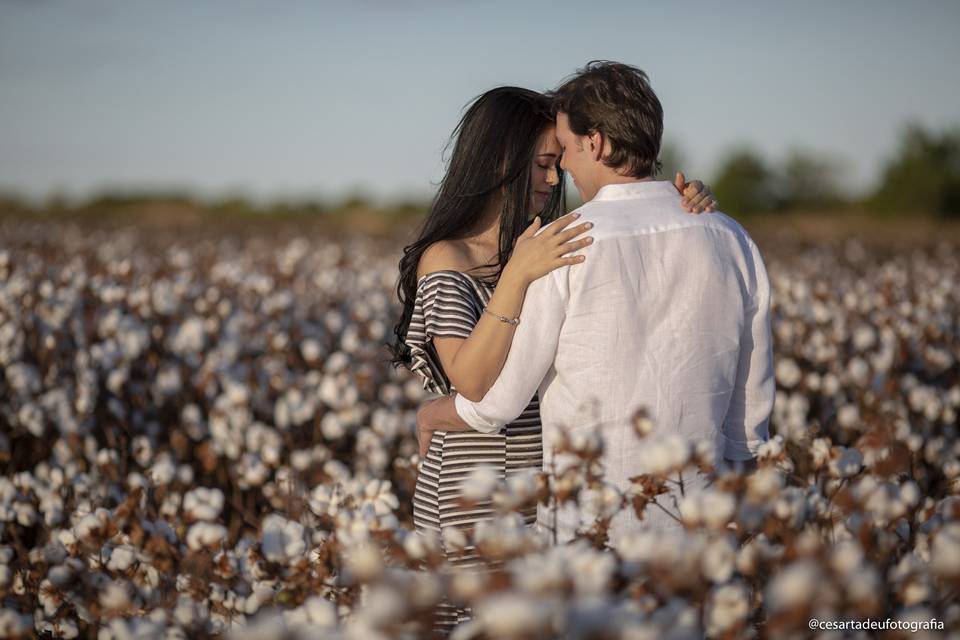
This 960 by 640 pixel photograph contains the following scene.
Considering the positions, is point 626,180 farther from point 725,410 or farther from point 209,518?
point 209,518

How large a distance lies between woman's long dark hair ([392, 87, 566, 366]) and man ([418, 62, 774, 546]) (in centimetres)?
42

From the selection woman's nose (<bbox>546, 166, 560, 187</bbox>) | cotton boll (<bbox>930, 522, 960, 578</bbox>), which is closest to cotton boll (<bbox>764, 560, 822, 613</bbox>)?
cotton boll (<bbox>930, 522, 960, 578</bbox>)

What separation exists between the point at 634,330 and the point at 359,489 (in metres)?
1.05

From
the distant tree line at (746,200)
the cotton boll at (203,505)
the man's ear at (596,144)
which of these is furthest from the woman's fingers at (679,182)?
the distant tree line at (746,200)

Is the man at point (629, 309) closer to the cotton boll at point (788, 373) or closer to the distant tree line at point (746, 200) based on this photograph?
the cotton boll at point (788, 373)

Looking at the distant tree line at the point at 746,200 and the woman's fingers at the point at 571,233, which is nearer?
the woman's fingers at the point at 571,233

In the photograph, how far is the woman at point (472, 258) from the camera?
238cm

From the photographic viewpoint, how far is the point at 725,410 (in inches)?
83.0

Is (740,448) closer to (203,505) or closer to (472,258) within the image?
(472,258)

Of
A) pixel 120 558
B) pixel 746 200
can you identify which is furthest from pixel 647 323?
pixel 746 200

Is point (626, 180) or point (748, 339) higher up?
point (626, 180)

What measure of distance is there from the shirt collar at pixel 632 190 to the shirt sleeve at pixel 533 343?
0.22 meters

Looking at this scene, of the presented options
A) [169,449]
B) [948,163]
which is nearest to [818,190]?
[948,163]

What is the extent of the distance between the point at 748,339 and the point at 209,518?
1.51 m
